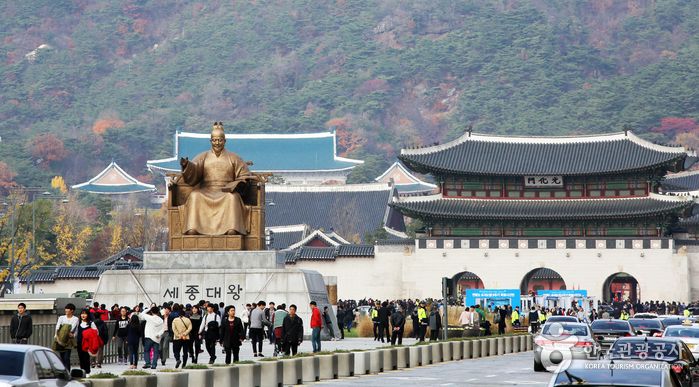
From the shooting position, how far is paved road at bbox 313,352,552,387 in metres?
33.6

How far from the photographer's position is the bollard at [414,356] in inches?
1613

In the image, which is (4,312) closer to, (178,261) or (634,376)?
(178,261)

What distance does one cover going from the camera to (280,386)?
3266 centimetres

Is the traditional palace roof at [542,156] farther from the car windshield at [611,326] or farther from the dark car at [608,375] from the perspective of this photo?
the dark car at [608,375]

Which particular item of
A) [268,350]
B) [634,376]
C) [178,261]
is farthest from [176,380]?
[178,261]

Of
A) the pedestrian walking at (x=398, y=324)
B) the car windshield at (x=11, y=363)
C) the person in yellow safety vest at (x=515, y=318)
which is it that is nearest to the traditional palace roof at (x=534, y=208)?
the person in yellow safety vest at (x=515, y=318)

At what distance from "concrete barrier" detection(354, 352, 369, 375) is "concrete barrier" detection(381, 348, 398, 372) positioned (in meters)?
1.36

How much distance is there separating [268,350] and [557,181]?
4847 cm

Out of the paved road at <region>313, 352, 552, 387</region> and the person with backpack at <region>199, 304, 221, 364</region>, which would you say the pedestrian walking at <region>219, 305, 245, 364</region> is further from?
the paved road at <region>313, 352, 552, 387</region>

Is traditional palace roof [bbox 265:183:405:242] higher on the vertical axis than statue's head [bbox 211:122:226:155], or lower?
higher

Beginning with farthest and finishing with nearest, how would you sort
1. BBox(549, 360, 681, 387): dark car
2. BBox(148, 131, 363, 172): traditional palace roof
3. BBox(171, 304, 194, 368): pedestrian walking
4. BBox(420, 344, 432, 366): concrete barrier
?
BBox(148, 131, 363, 172): traditional palace roof
BBox(420, 344, 432, 366): concrete barrier
BBox(171, 304, 194, 368): pedestrian walking
BBox(549, 360, 681, 387): dark car

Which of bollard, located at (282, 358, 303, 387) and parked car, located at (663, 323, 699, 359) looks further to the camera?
parked car, located at (663, 323, 699, 359)

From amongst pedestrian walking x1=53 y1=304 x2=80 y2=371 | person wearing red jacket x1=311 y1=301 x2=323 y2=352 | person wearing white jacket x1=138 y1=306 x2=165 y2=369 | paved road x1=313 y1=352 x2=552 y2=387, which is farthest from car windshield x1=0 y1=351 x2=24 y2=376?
person wearing red jacket x1=311 y1=301 x2=323 y2=352

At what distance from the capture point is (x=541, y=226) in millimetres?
91688
